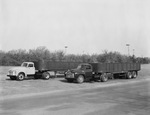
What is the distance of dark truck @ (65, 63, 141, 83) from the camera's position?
23812 mm

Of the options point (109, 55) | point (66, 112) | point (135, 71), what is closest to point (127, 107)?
point (66, 112)

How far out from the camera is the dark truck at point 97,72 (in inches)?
938

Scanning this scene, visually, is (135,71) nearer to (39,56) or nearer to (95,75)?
(95,75)

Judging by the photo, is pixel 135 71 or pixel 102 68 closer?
pixel 102 68

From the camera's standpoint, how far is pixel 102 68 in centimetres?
2614

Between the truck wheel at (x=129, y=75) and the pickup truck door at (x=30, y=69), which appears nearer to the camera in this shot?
the pickup truck door at (x=30, y=69)

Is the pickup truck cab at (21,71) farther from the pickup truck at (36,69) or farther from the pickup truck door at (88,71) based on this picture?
the pickup truck door at (88,71)

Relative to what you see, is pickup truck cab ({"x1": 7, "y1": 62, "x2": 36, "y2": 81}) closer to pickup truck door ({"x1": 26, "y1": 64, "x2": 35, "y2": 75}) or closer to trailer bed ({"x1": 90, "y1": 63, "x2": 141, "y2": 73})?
pickup truck door ({"x1": 26, "y1": 64, "x2": 35, "y2": 75})

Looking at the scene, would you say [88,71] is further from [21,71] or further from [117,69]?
[21,71]

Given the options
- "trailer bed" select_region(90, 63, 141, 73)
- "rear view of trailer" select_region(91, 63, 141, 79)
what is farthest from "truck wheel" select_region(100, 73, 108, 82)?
"trailer bed" select_region(90, 63, 141, 73)

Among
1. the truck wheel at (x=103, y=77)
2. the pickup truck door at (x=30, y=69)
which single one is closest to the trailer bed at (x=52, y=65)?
the pickup truck door at (x=30, y=69)

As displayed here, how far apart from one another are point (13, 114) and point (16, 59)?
4135 centimetres

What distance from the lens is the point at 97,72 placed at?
25672mm

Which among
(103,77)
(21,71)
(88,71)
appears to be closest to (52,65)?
(21,71)
